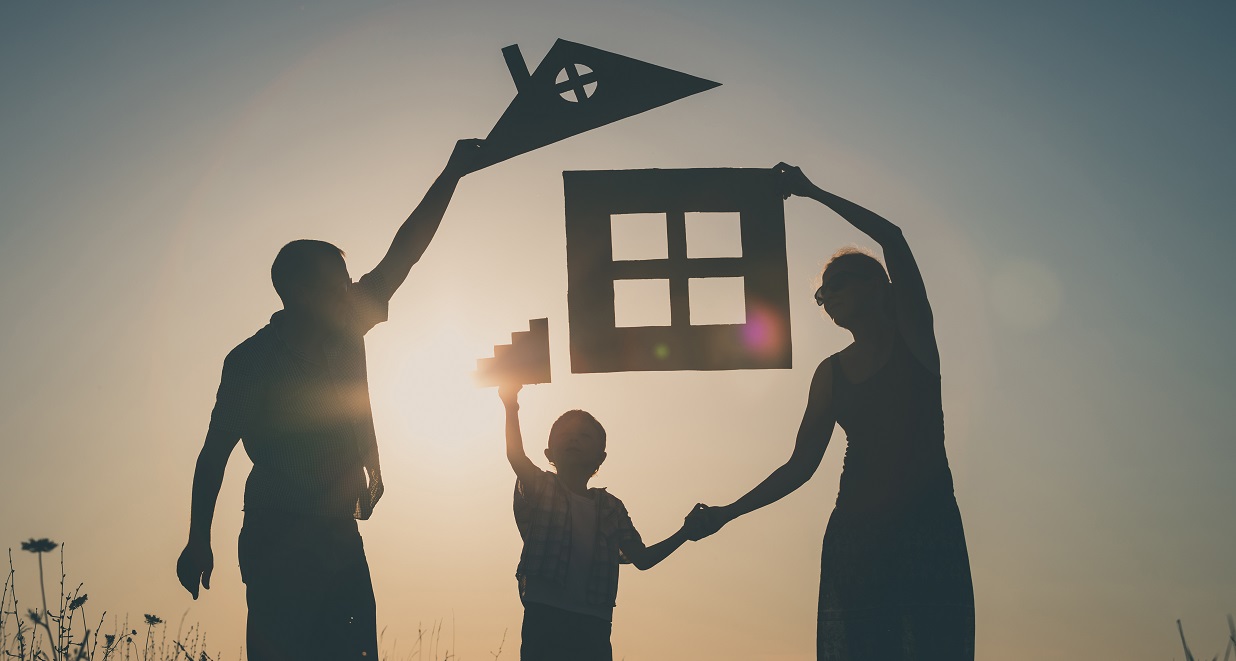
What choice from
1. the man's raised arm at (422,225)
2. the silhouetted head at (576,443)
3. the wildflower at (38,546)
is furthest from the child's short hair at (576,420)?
the wildflower at (38,546)

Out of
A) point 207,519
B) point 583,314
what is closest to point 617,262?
point 583,314

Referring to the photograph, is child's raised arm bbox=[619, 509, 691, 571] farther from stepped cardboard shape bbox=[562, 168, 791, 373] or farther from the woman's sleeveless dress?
the woman's sleeveless dress

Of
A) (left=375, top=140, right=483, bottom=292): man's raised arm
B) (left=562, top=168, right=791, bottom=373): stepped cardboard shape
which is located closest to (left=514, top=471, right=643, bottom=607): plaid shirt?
(left=562, top=168, right=791, bottom=373): stepped cardboard shape

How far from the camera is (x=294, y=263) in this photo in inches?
137

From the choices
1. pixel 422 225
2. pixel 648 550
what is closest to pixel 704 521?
pixel 648 550

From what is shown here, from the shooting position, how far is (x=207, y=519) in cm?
332

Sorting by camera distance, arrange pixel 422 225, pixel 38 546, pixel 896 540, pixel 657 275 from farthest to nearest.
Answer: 1. pixel 657 275
2. pixel 422 225
3. pixel 896 540
4. pixel 38 546

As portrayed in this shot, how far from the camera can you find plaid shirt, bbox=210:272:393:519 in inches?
132

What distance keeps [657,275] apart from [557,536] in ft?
4.10

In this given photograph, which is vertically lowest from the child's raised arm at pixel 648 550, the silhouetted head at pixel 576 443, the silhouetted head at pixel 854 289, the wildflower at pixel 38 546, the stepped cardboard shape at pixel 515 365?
the child's raised arm at pixel 648 550

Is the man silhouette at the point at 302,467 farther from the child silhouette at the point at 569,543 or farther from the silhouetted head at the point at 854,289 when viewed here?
the silhouetted head at the point at 854,289

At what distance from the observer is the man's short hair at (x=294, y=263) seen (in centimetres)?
348

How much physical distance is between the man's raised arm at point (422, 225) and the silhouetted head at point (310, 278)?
0.32 meters

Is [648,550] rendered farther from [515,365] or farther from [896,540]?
[896,540]
